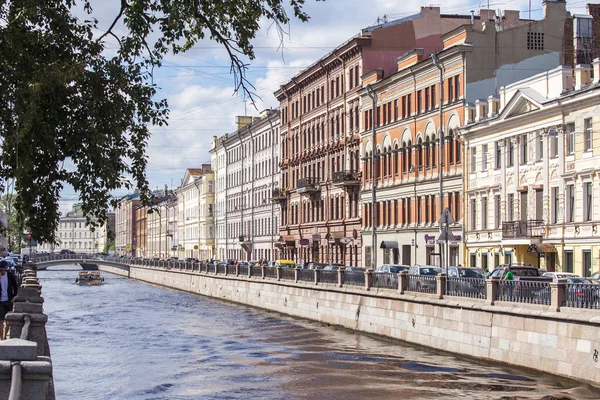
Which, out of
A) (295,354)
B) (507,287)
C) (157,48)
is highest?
(157,48)

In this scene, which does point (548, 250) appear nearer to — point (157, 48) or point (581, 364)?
point (581, 364)

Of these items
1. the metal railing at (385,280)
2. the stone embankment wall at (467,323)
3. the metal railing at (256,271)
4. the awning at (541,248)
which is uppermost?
the awning at (541,248)

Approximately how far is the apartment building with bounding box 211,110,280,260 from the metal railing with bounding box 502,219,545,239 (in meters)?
43.6

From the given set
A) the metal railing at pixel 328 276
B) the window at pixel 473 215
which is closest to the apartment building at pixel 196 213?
the window at pixel 473 215

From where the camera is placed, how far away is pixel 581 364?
966 inches

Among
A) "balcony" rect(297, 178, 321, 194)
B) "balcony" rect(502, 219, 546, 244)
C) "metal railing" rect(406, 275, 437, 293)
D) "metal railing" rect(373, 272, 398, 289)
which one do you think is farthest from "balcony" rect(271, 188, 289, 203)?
"metal railing" rect(406, 275, 437, 293)

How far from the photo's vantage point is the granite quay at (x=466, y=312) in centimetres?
2527

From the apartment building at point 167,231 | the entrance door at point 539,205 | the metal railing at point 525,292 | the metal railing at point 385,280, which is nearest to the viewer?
the metal railing at point 525,292

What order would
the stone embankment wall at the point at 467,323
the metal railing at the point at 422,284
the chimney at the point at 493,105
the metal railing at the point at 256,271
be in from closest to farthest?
the stone embankment wall at the point at 467,323, the metal railing at the point at 422,284, the chimney at the point at 493,105, the metal railing at the point at 256,271

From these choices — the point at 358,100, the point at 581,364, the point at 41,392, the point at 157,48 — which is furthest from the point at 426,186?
the point at 41,392

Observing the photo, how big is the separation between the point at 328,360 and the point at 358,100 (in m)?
41.5

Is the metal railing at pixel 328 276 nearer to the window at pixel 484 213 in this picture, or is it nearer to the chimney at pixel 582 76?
the window at pixel 484 213

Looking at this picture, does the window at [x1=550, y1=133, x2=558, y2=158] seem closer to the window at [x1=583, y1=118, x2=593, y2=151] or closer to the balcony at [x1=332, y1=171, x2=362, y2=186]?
the window at [x1=583, y1=118, x2=593, y2=151]

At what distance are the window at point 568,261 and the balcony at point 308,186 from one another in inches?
1449
